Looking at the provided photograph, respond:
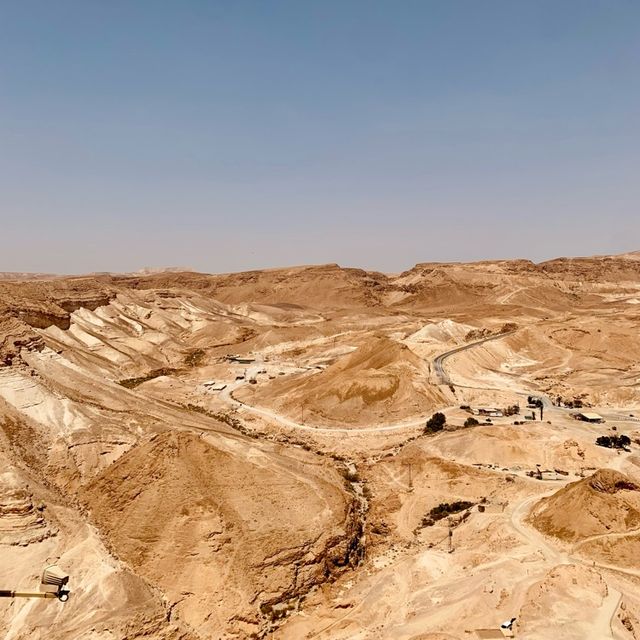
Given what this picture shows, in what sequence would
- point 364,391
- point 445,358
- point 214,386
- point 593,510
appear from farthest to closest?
point 445,358 → point 214,386 → point 364,391 → point 593,510

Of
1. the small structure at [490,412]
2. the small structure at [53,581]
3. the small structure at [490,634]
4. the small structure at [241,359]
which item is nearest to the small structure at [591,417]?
the small structure at [490,412]

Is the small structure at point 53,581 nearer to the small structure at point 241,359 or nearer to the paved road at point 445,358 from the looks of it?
the paved road at point 445,358

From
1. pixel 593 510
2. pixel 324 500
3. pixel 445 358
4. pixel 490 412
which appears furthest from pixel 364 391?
pixel 593 510

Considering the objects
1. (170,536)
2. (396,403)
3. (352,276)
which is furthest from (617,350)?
(352,276)

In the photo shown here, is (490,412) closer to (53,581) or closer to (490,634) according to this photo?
(490,634)

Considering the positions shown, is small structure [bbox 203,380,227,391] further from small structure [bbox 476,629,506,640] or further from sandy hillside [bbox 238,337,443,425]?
small structure [bbox 476,629,506,640]

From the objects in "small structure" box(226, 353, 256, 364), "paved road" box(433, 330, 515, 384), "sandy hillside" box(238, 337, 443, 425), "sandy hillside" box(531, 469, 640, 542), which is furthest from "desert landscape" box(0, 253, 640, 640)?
"small structure" box(226, 353, 256, 364)

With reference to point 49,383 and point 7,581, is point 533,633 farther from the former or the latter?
point 49,383
